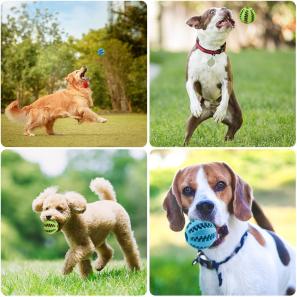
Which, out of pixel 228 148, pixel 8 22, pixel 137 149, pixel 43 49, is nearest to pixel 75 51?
pixel 43 49

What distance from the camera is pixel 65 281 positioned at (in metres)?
2.62

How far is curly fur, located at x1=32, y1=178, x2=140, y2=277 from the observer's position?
8.44 ft

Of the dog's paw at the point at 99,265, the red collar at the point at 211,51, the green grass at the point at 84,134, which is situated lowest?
the dog's paw at the point at 99,265

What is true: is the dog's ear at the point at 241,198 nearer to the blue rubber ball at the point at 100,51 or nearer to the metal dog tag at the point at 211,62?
the metal dog tag at the point at 211,62

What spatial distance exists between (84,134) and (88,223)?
1.30 feet

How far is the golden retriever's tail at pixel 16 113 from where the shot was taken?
2.77 meters

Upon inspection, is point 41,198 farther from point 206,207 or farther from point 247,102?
point 247,102

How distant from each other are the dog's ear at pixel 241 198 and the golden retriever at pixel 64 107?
65 centimetres

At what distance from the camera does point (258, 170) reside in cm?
273

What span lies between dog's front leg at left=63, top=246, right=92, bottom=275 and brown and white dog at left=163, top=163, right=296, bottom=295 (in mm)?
423

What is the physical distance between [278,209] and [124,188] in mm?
645

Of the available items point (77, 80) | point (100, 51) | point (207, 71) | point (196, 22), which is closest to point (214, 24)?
point (196, 22)

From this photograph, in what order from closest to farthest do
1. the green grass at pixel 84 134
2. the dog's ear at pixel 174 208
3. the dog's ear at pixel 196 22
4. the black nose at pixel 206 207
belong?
the black nose at pixel 206 207 < the dog's ear at pixel 174 208 < the dog's ear at pixel 196 22 < the green grass at pixel 84 134

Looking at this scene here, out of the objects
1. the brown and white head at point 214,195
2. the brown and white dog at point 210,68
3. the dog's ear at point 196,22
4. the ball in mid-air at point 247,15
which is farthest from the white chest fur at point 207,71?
the brown and white head at point 214,195
